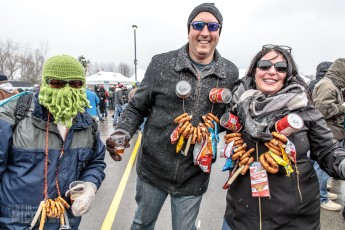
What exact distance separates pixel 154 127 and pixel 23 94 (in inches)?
37.8

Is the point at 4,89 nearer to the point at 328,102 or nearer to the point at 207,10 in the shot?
the point at 207,10

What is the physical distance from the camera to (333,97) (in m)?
3.92

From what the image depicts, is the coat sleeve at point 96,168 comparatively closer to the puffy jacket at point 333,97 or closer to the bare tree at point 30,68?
the puffy jacket at point 333,97

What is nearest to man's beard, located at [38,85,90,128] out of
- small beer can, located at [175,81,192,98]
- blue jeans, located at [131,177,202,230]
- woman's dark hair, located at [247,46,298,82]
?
small beer can, located at [175,81,192,98]

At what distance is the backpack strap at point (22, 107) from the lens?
1.77m

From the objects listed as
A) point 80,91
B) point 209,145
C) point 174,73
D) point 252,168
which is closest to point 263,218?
point 252,168

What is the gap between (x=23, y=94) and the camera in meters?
1.87

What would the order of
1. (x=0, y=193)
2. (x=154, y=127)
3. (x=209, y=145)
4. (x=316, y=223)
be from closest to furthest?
(x=0, y=193) < (x=316, y=223) < (x=209, y=145) < (x=154, y=127)

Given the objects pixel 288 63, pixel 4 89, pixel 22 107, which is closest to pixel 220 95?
pixel 288 63

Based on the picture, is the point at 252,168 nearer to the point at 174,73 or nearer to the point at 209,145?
the point at 209,145

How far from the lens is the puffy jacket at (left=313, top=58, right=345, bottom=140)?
389cm

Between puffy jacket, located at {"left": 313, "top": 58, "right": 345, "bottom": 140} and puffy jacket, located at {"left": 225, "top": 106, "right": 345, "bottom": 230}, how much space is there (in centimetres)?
217

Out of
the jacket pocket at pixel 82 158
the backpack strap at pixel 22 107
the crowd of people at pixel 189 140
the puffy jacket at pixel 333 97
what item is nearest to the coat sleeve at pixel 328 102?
the puffy jacket at pixel 333 97

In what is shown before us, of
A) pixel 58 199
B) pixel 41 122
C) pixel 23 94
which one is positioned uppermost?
pixel 23 94
